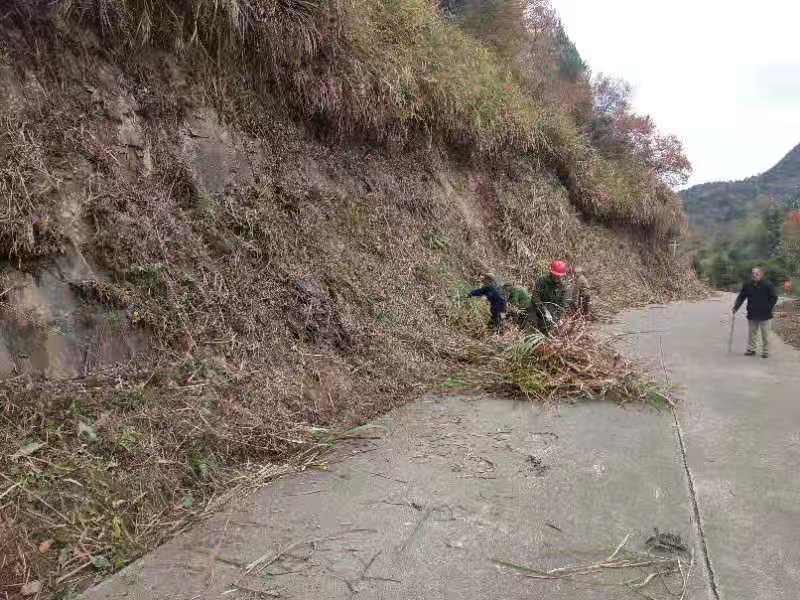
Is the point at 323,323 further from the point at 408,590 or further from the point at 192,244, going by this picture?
the point at 408,590

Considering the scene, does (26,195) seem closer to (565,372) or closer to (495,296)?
(565,372)

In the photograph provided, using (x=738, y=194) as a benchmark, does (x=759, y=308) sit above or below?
below

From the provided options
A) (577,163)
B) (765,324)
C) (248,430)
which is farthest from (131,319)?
(577,163)

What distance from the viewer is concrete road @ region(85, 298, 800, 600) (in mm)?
3445

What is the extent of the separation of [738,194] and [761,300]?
10441 centimetres

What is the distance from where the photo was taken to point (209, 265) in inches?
233

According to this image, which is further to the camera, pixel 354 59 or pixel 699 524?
pixel 354 59

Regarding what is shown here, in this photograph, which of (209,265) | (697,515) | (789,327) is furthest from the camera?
(789,327)

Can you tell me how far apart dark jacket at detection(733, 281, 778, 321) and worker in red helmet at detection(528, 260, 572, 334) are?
313 centimetres

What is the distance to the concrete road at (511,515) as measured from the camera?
345 cm

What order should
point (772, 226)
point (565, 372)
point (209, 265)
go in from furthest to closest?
point (772, 226)
point (565, 372)
point (209, 265)

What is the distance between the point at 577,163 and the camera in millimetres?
18547

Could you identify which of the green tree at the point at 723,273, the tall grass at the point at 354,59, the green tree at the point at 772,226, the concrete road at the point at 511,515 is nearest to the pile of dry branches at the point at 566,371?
the concrete road at the point at 511,515

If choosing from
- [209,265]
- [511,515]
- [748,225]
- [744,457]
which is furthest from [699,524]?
[748,225]
